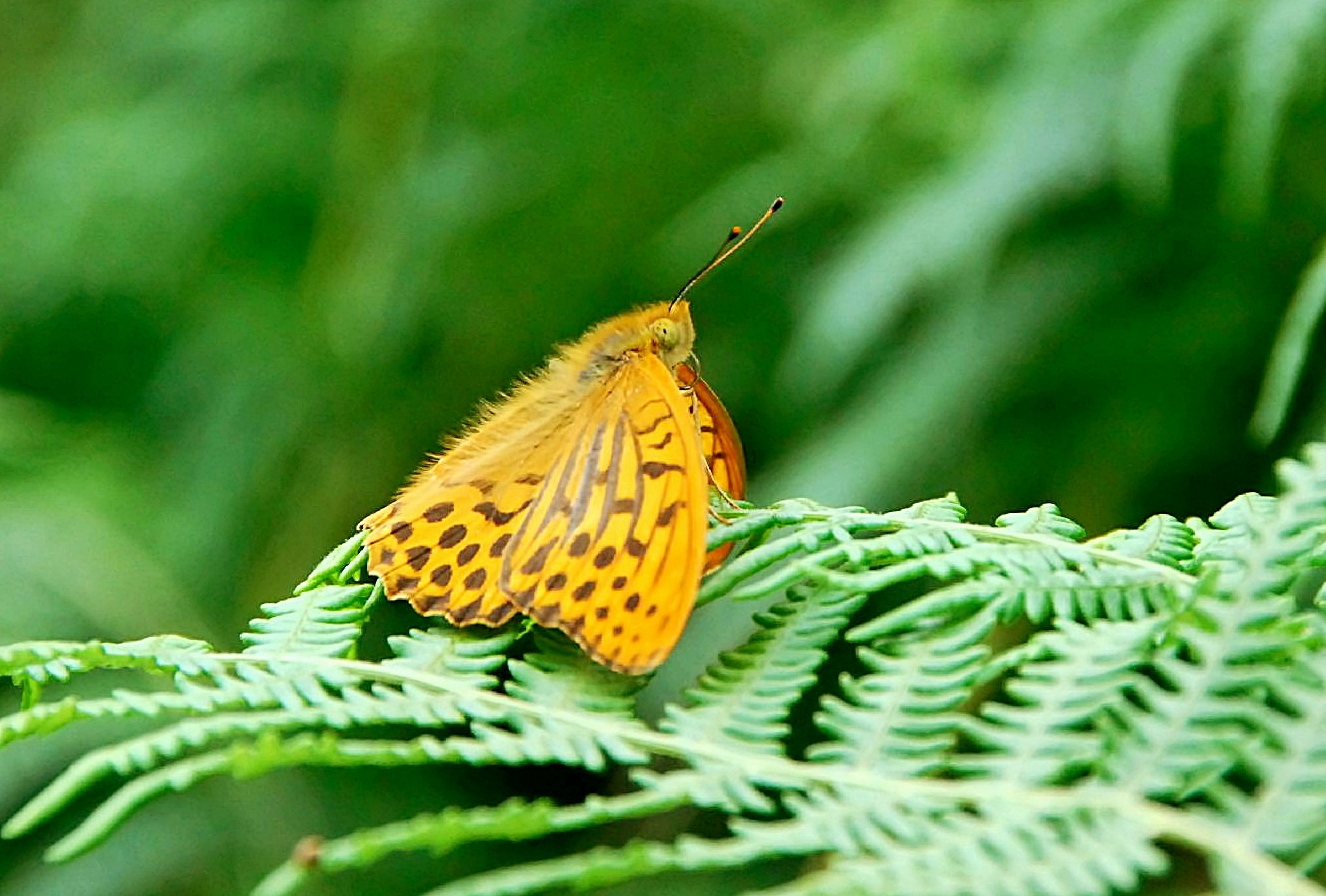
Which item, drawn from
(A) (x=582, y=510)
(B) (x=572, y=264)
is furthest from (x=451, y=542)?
(B) (x=572, y=264)

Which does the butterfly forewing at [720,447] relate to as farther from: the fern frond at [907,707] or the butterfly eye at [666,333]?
the fern frond at [907,707]

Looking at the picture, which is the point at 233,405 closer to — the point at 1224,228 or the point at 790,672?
the point at 1224,228

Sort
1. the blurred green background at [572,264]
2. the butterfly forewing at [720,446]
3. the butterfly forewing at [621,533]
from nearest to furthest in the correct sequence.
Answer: the butterfly forewing at [621,533] < the butterfly forewing at [720,446] < the blurred green background at [572,264]

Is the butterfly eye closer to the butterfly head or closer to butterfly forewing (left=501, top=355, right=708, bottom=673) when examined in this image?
the butterfly head

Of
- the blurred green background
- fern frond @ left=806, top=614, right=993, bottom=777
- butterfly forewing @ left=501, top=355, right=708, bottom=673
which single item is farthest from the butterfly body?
the blurred green background

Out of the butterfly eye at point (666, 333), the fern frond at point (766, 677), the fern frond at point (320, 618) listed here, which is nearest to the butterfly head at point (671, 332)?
the butterfly eye at point (666, 333)

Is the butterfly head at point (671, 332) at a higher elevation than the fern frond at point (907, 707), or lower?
higher

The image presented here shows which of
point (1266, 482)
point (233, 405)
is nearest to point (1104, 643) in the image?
point (1266, 482)
